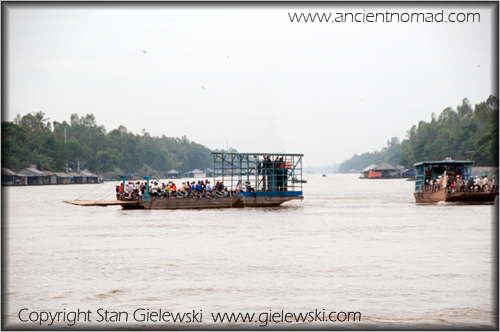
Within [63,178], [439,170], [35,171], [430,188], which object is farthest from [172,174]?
[430,188]

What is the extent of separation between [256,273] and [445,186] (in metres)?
24.9

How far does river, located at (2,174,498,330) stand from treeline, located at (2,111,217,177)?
57009mm

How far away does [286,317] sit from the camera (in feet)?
33.7

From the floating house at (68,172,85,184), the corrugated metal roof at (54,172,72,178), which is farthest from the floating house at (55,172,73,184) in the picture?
the floating house at (68,172,85,184)

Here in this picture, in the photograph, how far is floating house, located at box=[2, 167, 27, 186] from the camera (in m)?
88.9

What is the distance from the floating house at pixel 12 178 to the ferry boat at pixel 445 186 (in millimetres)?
69151

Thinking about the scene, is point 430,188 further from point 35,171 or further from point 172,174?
point 172,174

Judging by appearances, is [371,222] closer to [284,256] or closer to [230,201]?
[230,201]

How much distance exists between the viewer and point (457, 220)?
89.3 feet

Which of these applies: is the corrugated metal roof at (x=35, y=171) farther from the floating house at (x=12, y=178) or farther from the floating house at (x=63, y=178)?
the floating house at (x=63, y=178)

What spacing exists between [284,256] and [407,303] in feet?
20.7

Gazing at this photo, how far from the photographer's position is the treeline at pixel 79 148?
96812 mm

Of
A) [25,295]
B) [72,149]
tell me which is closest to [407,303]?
[25,295]

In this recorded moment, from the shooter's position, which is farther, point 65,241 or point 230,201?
point 230,201
